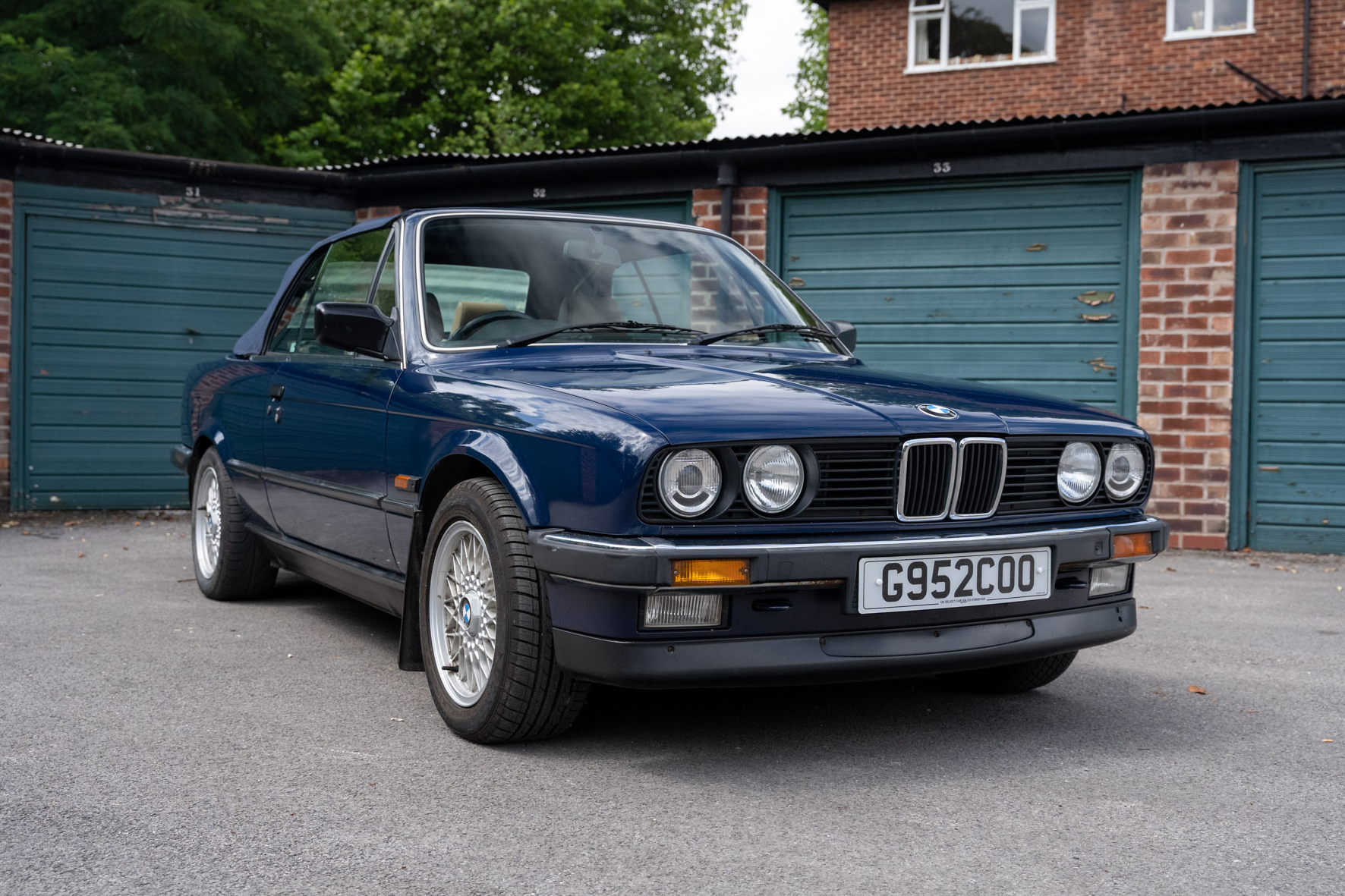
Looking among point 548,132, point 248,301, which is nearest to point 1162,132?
point 248,301

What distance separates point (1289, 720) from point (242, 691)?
131 inches

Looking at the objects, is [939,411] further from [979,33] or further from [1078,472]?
[979,33]

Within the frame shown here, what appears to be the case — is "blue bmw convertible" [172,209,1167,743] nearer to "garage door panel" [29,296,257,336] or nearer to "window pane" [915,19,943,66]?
"garage door panel" [29,296,257,336]

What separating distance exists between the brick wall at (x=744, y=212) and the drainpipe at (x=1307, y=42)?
1116 cm

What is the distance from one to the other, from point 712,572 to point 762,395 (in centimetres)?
57

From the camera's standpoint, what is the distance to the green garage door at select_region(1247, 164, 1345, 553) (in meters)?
8.66

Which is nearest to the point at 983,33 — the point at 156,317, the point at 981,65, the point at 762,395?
the point at 981,65

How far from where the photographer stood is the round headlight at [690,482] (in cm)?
317

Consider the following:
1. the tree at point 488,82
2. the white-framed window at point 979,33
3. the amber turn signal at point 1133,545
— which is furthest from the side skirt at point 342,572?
the tree at point 488,82

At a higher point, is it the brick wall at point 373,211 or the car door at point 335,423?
the brick wall at point 373,211

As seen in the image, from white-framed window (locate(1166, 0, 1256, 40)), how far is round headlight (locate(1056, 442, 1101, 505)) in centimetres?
1657

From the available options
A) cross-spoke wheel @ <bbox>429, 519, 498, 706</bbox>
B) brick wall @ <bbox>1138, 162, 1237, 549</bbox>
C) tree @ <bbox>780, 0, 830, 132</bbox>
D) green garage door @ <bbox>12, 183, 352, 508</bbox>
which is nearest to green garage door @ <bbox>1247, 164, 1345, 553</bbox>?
brick wall @ <bbox>1138, 162, 1237, 549</bbox>

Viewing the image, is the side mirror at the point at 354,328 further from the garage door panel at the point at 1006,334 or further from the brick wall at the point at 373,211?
the brick wall at the point at 373,211

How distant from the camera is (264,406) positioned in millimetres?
5332
